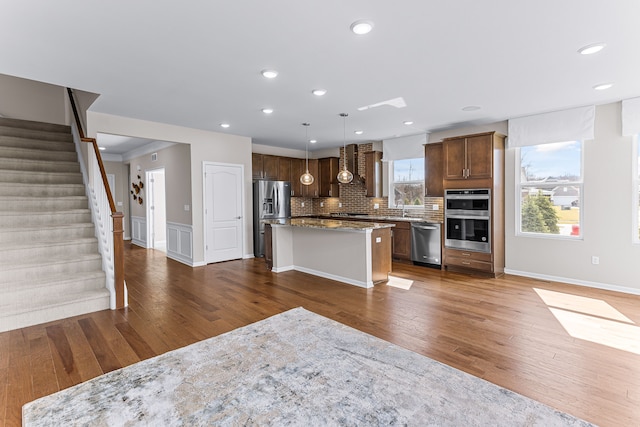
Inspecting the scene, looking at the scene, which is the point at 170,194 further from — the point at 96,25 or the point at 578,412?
the point at 578,412

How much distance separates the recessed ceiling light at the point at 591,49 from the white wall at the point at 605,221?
2.25 meters

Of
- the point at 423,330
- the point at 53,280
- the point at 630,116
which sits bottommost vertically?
the point at 423,330

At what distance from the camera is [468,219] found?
5.51 m

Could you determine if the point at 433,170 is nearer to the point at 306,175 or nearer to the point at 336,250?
the point at 306,175

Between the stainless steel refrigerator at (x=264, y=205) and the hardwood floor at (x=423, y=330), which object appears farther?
the stainless steel refrigerator at (x=264, y=205)

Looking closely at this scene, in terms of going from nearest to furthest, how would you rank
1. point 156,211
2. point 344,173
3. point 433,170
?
point 344,173, point 433,170, point 156,211

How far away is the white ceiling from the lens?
7.43 ft

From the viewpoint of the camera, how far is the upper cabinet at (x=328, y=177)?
322 inches

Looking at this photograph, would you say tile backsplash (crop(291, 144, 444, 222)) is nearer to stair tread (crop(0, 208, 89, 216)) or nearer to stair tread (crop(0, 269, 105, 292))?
stair tread (crop(0, 208, 89, 216))

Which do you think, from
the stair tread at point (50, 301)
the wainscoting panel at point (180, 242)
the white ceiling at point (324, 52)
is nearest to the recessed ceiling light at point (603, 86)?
Result: the white ceiling at point (324, 52)

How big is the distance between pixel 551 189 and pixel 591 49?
281 centimetres

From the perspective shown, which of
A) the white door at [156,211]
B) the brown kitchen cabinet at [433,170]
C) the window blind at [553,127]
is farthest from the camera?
the white door at [156,211]

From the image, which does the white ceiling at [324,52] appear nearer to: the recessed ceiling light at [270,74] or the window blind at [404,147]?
the recessed ceiling light at [270,74]

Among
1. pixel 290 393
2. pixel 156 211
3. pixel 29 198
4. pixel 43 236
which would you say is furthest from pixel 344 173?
pixel 156 211
